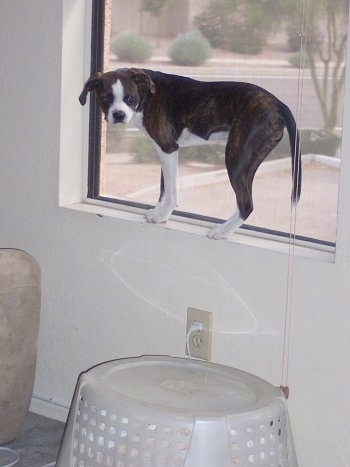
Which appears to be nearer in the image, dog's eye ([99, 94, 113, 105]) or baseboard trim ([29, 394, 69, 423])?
dog's eye ([99, 94, 113, 105])

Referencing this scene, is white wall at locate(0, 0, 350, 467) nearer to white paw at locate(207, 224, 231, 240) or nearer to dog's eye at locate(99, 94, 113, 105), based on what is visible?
white paw at locate(207, 224, 231, 240)

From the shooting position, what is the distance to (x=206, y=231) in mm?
2129

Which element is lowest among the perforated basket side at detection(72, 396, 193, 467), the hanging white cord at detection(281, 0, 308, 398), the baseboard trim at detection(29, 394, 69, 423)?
the baseboard trim at detection(29, 394, 69, 423)

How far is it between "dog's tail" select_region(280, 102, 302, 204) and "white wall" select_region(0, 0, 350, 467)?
0.49 feet

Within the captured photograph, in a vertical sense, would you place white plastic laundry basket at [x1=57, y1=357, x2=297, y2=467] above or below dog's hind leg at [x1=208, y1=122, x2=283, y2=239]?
below

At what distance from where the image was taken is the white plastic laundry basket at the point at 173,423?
1.52 metres

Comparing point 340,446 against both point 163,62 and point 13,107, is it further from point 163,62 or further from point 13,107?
point 13,107

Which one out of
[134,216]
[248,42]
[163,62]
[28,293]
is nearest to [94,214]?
[134,216]

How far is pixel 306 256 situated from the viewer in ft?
6.34

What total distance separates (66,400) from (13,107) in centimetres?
81

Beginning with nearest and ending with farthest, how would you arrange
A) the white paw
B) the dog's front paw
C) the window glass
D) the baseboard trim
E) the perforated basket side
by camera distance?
the perforated basket side < the window glass < the white paw < the dog's front paw < the baseboard trim

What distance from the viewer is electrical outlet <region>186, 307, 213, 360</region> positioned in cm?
211

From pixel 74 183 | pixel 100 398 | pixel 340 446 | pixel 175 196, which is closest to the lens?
pixel 100 398

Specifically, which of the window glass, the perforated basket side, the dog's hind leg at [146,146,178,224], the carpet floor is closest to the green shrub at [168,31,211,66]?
the window glass
